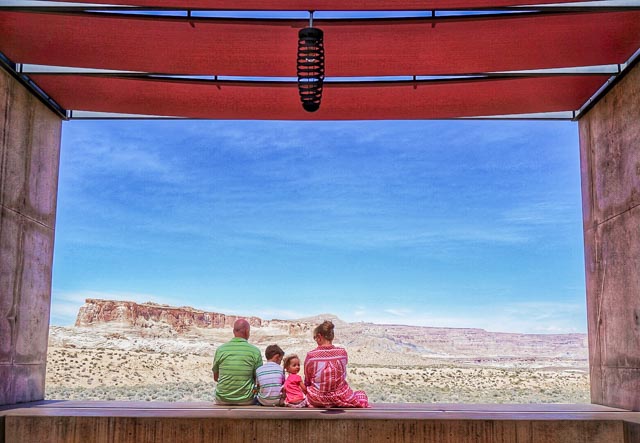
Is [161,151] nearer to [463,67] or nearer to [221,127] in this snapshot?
[221,127]

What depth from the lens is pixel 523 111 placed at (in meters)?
7.62

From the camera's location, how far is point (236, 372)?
20.0 ft

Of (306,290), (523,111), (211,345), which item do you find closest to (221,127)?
(306,290)

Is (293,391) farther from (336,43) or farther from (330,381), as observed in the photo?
(336,43)

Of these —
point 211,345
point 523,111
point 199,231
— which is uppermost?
point 199,231

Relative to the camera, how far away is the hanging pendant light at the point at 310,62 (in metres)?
4.83

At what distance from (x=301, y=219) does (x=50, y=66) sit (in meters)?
85.8

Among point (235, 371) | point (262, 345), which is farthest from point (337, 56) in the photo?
point (262, 345)

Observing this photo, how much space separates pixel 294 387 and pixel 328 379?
0.50 metres

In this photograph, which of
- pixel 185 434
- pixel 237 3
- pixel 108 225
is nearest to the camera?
pixel 185 434

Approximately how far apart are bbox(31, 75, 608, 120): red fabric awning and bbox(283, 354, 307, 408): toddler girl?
2918mm

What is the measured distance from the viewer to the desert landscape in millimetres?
37594

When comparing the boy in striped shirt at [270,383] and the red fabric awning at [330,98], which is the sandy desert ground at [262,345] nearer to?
the red fabric awning at [330,98]

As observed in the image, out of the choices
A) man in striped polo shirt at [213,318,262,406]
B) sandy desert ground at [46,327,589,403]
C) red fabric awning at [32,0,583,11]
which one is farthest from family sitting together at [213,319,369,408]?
sandy desert ground at [46,327,589,403]
